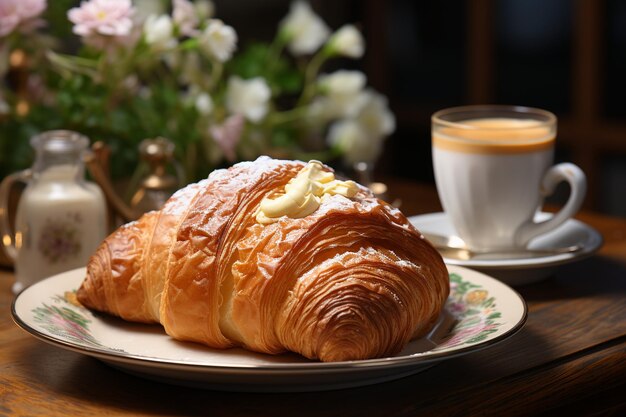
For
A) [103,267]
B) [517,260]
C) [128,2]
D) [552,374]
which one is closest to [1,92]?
[128,2]

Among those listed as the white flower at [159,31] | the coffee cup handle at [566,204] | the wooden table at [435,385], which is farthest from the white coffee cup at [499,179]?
the white flower at [159,31]

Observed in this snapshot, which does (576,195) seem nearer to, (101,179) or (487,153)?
(487,153)

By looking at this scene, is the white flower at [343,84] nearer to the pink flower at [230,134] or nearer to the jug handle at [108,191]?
the pink flower at [230,134]

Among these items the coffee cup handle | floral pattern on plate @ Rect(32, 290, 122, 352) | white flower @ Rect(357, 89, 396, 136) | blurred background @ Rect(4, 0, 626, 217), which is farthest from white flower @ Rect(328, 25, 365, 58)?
blurred background @ Rect(4, 0, 626, 217)

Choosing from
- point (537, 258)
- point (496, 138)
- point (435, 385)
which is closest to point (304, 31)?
point (496, 138)

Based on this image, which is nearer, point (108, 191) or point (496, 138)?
point (496, 138)

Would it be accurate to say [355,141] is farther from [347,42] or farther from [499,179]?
[499,179]
